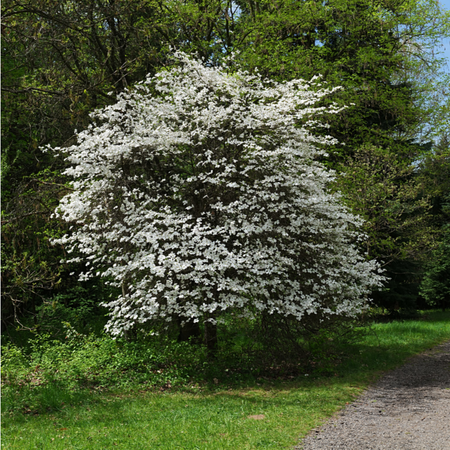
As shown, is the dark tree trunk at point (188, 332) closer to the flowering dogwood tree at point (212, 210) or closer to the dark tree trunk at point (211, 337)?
the dark tree trunk at point (211, 337)

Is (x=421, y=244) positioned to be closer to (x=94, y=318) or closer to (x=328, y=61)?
(x=328, y=61)

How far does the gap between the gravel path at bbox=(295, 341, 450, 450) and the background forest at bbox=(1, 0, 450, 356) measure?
238 centimetres

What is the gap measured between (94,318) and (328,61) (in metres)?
10.8

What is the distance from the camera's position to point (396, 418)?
6.17 meters

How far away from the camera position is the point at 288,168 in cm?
844

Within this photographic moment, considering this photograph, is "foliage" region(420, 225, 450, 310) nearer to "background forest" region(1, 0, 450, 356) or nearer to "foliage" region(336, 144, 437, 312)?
"background forest" region(1, 0, 450, 356)

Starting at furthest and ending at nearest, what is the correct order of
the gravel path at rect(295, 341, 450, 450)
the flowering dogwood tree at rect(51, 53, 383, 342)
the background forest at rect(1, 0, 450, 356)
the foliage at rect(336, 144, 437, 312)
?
the foliage at rect(336, 144, 437, 312) → the background forest at rect(1, 0, 450, 356) → the flowering dogwood tree at rect(51, 53, 383, 342) → the gravel path at rect(295, 341, 450, 450)

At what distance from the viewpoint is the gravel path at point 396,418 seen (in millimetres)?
5172

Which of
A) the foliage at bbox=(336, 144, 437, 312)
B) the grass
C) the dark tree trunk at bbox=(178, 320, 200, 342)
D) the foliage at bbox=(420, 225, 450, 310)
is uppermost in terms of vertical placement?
the foliage at bbox=(336, 144, 437, 312)

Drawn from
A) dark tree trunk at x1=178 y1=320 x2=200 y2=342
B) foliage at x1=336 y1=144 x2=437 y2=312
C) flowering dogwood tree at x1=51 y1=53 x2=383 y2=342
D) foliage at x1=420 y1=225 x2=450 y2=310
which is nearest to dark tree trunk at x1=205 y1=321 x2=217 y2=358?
flowering dogwood tree at x1=51 y1=53 x2=383 y2=342

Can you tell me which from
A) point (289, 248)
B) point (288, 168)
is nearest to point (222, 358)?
point (289, 248)

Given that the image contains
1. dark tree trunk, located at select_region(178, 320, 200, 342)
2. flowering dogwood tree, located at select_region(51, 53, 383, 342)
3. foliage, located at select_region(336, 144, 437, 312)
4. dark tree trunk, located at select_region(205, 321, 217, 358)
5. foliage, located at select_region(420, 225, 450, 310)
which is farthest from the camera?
foliage, located at select_region(420, 225, 450, 310)

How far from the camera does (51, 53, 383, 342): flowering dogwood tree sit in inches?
300

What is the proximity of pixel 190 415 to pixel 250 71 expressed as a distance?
9143 millimetres
